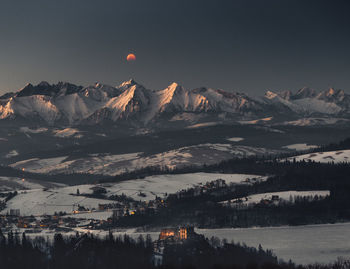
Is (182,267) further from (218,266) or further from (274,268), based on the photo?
(274,268)

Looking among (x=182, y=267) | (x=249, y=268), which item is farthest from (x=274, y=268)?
(x=182, y=267)

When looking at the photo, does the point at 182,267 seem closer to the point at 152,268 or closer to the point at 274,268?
the point at 152,268

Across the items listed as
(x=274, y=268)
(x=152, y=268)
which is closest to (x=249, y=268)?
(x=274, y=268)

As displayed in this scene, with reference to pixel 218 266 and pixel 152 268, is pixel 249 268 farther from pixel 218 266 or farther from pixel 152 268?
pixel 152 268

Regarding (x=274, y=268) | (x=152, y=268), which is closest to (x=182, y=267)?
(x=152, y=268)

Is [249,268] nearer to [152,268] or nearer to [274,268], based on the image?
[274,268]
